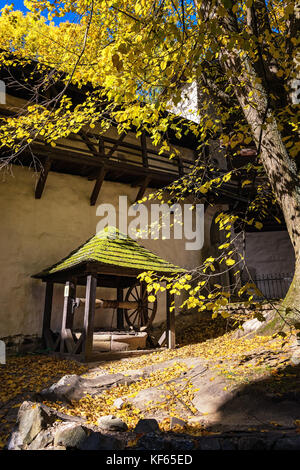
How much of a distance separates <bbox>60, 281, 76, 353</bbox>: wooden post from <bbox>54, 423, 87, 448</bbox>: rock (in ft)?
15.1

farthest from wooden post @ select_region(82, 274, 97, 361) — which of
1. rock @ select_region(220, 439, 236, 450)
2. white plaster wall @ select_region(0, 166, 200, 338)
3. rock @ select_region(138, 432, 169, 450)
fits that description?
rock @ select_region(220, 439, 236, 450)

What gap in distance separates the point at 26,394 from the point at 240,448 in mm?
3249

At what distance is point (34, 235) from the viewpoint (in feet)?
30.2

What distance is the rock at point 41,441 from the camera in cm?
262

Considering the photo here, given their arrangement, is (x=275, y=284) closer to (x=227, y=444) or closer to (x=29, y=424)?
(x=227, y=444)

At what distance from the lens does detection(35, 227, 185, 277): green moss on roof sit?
7195mm

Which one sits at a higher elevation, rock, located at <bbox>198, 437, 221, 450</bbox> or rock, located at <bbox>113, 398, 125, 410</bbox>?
rock, located at <bbox>198, 437, 221, 450</bbox>

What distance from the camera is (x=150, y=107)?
14.8ft

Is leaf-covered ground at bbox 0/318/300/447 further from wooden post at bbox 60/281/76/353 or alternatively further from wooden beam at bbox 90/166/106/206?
wooden beam at bbox 90/166/106/206

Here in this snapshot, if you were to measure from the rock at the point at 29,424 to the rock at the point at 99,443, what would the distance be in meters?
0.47

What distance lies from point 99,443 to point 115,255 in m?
5.12

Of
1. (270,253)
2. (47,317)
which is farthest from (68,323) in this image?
(270,253)

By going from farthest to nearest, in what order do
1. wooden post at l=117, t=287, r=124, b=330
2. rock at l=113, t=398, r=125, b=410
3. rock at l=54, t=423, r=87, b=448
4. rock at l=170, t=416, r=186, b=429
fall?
wooden post at l=117, t=287, r=124, b=330, rock at l=113, t=398, r=125, b=410, rock at l=170, t=416, r=186, b=429, rock at l=54, t=423, r=87, b=448
